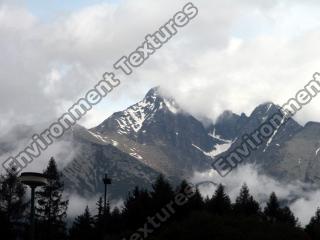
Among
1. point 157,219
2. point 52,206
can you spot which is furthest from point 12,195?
point 157,219

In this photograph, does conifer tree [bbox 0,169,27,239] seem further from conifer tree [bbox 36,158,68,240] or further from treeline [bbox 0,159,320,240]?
conifer tree [bbox 36,158,68,240]

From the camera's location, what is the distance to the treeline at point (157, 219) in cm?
5797

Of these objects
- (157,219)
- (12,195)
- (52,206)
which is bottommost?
(157,219)

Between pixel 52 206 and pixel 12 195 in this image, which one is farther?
pixel 52 206

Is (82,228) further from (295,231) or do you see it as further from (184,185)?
(295,231)

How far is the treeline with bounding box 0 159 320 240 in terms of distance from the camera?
5797 cm

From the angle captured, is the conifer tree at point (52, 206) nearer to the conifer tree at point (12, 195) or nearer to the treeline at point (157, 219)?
the treeline at point (157, 219)

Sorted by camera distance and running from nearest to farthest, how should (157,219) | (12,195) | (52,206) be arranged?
(157,219), (12,195), (52,206)

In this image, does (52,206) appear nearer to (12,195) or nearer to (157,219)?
(12,195)

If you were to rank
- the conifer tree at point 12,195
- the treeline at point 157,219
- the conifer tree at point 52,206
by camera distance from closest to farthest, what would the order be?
the treeline at point 157,219
the conifer tree at point 12,195
the conifer tree at point 52,206

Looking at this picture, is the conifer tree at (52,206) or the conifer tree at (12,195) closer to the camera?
the conifer tree at (12,195)

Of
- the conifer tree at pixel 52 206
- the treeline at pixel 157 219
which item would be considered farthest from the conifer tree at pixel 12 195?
the conifer tree at pixel 52 206

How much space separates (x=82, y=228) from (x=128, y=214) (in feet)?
49.8

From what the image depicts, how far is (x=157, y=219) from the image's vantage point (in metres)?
69.3
